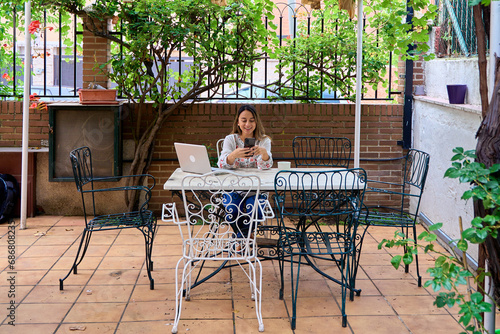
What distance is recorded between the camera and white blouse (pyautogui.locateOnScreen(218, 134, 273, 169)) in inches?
174

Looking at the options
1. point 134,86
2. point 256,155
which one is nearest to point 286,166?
point 256,155

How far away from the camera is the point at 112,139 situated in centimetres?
586

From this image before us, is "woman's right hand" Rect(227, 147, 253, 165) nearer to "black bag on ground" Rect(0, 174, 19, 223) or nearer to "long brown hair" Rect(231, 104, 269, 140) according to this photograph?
"long brown hair" Rect(231, 104, 269, 140)

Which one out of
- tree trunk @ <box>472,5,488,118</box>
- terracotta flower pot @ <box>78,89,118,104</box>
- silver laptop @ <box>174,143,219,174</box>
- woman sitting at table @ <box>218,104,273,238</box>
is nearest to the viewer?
tree trunk @ <box>472,5,488,118</box>

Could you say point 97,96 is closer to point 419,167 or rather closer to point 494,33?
point 419,167

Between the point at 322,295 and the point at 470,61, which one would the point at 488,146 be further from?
the point at 470,61

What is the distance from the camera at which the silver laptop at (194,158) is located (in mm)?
3889

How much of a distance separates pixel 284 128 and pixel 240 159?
1.69 metres

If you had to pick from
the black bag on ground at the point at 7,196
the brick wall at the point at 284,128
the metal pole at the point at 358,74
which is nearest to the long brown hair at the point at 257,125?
the metal pole at the point at 358,74

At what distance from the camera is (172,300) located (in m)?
3.81

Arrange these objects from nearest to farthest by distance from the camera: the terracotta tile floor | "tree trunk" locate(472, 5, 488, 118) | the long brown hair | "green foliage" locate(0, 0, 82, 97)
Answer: "tree trunk" locate(472, 5, 488, 118) < the terracotta tile floor < the long brown hair < "green foliage" locate(0, 0, 82, 97)

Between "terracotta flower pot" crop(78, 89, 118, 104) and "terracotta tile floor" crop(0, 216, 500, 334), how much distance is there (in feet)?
5.04

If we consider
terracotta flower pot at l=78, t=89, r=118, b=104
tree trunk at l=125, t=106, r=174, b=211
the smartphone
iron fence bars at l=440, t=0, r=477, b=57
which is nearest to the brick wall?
tree trunk at l=125, t=106, r=174, b=211

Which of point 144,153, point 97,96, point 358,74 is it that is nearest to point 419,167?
point 358,74
